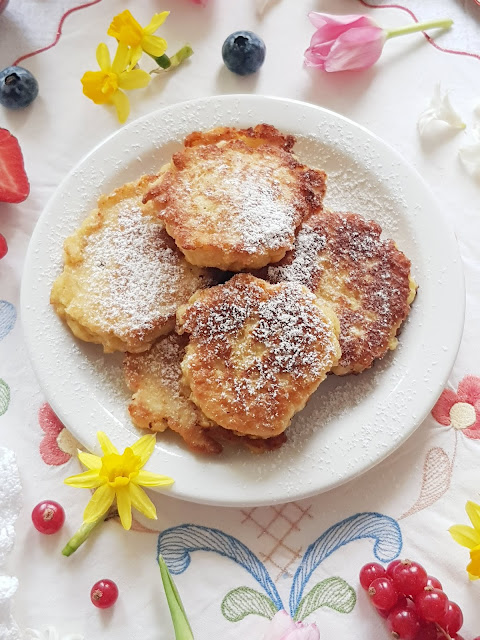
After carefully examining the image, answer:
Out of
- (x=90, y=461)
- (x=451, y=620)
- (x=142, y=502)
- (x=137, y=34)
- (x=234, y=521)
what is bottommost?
(x=451, y=620)

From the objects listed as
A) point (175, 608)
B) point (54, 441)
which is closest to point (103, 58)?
point (54, 441)

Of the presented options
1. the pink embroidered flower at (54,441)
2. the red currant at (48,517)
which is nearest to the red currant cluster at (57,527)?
the red currant at (48,517)

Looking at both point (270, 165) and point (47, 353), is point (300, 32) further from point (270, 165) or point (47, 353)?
point (47, 353)

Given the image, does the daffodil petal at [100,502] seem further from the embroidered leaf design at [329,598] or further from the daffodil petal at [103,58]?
the daffodil petal at [103,58]

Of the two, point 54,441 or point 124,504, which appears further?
point 54,441

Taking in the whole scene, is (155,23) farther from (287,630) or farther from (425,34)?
(287,630)

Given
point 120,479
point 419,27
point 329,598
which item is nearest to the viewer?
point 120,479

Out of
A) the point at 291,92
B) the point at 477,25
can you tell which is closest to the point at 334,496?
the point at 291,92
